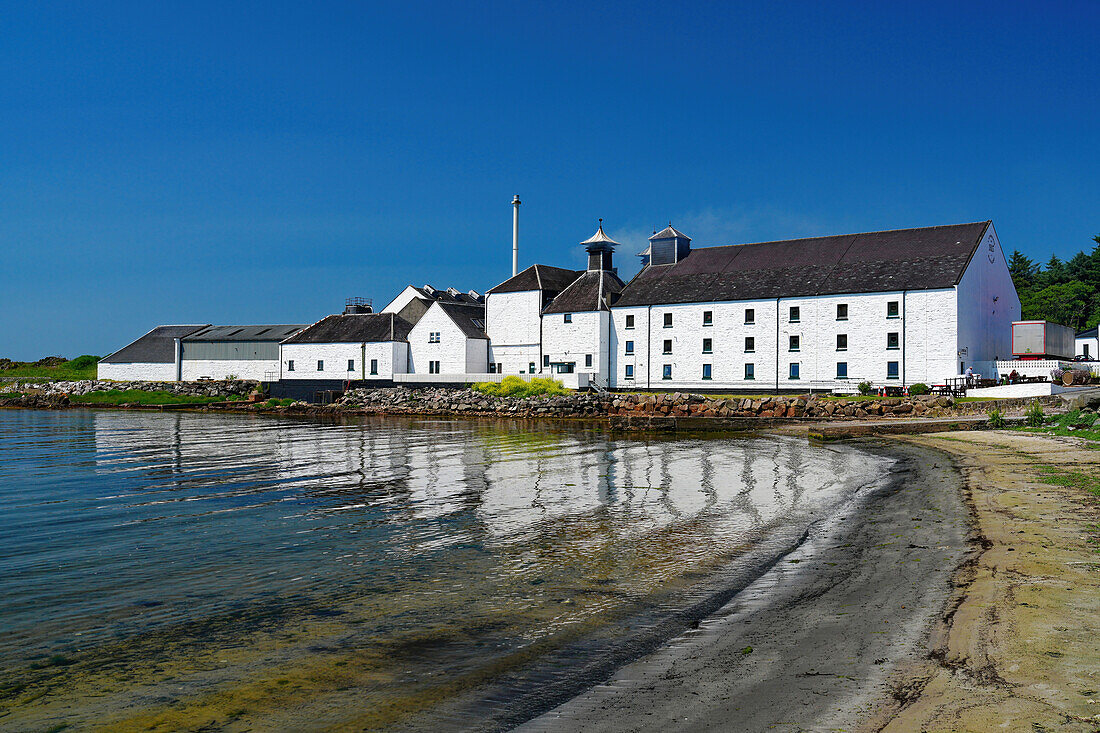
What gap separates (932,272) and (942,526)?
4458 cm

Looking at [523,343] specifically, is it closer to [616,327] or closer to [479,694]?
[616,327]

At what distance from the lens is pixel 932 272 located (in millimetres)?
50875

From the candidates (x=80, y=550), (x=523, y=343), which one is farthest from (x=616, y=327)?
(x=80, y=550)

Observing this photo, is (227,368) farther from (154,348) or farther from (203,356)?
(154,348)

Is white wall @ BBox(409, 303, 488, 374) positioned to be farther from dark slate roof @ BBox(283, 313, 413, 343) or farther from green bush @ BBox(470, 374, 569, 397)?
green bush @ BBox(470, 374, 569, 397)

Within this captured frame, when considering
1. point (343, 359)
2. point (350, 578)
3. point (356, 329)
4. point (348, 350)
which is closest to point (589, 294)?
point (356, 329)

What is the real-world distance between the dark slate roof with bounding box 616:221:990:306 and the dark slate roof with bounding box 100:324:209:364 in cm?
5404

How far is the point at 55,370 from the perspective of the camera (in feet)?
325

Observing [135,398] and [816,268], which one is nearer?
[816,268]

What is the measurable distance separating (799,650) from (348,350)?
2767 inches

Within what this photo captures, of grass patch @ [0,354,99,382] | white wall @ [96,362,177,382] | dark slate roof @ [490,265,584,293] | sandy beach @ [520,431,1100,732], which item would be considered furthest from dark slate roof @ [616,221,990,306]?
grass patch @ [0,354,99,382]

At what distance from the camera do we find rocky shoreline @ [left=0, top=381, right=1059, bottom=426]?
41156 mm

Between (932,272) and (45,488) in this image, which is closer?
(45,488)

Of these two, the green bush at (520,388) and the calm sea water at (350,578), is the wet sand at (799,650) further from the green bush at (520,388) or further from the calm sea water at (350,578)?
the green bush at (520,388)
